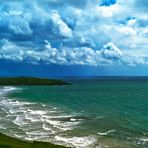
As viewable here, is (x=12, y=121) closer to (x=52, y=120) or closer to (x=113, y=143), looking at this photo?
(x=52, y=120)

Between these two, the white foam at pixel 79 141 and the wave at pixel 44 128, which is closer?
the white foam at pixel 79 141

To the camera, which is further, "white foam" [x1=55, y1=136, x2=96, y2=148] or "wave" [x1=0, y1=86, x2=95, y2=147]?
"wave" [x1=0, y1=86, x2=95, y2=147]

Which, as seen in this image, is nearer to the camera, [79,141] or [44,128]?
[79,141]

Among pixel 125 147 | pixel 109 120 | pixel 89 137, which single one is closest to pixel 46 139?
pixel 89 137

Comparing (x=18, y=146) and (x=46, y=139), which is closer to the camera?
(x=18, y=146)

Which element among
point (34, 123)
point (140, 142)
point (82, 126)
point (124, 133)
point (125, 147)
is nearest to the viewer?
point (125, 147)

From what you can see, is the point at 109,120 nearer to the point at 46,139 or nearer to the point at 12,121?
the point at 12,121

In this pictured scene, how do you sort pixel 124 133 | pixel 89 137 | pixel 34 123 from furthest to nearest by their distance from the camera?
pixel 34 123
pixel 124 133
pixel 89 137
